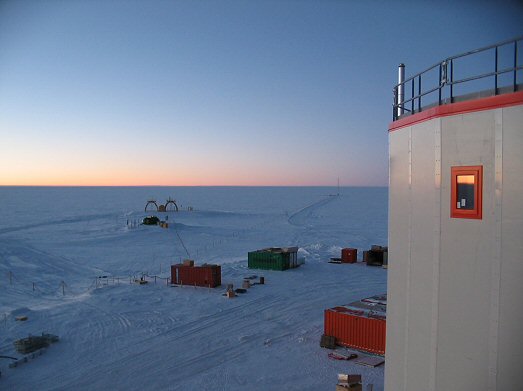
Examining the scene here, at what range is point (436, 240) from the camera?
22.2ft

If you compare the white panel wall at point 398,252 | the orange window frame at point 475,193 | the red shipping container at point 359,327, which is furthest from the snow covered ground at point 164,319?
the orange window frame at point 475,193

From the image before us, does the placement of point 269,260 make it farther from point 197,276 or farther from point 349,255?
point 197,276

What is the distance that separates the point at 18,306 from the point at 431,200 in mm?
27281

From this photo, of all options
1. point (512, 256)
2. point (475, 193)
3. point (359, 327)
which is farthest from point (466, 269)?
point (359, 327)

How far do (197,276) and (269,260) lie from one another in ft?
28.1

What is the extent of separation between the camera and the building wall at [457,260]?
5.82m

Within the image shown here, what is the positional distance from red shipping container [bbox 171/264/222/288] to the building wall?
24.3 metres

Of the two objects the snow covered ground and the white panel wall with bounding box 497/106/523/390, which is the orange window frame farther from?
the snow covered ground

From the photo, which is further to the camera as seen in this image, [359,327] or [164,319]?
[164,319]

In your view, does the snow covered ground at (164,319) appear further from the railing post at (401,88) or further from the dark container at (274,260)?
the railing post at (401,88)

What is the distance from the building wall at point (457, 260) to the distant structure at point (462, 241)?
0.05 ft

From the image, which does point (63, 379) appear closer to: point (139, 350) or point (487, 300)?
point (139, 350)

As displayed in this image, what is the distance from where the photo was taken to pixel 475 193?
243 inches

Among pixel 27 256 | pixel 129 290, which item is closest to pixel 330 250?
pixel 129 290
